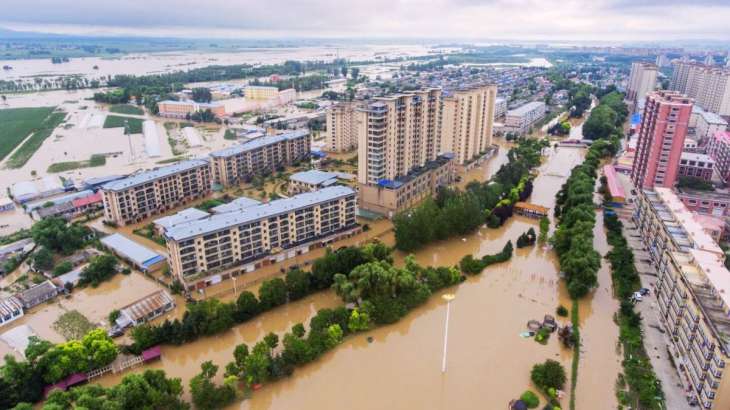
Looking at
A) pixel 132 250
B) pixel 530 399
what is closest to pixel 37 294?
pixel 132 250

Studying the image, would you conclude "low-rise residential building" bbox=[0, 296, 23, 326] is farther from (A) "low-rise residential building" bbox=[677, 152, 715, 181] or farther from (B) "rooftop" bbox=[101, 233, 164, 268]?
(A) "low-rise residential building" bbox=[677, 152, 715, 181]

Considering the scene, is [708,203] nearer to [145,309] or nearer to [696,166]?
[696,166]

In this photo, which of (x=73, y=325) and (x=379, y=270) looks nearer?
(x=73, y=325)

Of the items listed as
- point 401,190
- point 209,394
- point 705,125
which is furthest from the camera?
point 705,125

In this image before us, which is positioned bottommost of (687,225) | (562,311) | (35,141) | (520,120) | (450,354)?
(450,354)

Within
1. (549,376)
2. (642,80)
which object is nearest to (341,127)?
(549,376)

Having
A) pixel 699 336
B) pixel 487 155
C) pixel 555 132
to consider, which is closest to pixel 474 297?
pixel 699 336

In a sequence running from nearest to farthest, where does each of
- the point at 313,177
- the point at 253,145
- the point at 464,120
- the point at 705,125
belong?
1. the point at 313,177
2. the point at 253,145
3. the point at 464,120
4. the point at 705,125

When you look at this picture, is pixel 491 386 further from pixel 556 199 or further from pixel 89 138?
pixel 89 138

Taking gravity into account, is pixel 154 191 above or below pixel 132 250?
above
